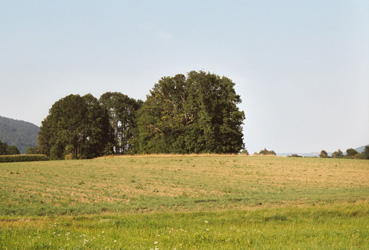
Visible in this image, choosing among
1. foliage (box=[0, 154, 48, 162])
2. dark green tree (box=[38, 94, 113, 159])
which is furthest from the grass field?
dark green tree (box=[38, 94, 113, 159])

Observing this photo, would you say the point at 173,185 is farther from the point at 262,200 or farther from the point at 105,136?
the point at 105,136

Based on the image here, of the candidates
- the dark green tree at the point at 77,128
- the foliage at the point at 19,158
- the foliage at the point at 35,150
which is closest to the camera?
the foliage at the point at 19,158

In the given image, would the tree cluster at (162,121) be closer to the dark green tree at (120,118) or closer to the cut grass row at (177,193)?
the dark green tree at (120,118)

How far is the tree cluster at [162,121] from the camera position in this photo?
179ft

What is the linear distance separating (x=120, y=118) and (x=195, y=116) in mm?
22553

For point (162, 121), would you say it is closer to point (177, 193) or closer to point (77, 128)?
point (77, 128)

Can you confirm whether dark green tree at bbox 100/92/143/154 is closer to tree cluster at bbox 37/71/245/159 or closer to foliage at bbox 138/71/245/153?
tree cluster at bbox 37/71/245/159

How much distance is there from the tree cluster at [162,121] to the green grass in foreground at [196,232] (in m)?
40.7

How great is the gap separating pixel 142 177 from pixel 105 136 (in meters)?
43.5

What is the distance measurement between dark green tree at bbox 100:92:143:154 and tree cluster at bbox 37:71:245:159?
8.7 inches

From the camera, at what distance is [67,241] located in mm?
8078

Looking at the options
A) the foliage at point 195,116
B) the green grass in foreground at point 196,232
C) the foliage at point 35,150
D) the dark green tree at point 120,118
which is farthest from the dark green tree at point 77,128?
the green grass in foreground at point 196,232

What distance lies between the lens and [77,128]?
63969mm

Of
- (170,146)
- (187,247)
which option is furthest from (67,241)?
(170,146)
